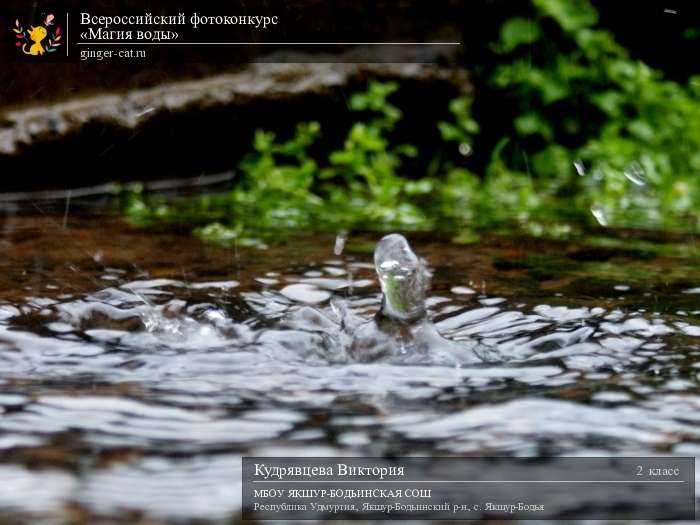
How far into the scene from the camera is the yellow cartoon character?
4508 mm

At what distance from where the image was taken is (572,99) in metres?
6.07

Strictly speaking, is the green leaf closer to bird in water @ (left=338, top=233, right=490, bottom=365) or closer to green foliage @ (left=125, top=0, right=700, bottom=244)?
green foliage @ (left=125, top=0, right=700, bottom=244)

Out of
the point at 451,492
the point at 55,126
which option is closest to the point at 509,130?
the point at 55,126

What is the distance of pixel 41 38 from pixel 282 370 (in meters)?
3.08

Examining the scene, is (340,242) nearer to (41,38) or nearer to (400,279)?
(400,279)

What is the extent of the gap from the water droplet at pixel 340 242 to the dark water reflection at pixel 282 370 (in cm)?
7

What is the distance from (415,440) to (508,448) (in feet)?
0.44

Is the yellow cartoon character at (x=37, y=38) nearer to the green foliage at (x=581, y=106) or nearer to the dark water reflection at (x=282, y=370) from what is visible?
the dark water reflection at (x=282, y=370)

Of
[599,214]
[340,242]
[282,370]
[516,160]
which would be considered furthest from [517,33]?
[282,370]

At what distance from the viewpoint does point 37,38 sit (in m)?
4.52

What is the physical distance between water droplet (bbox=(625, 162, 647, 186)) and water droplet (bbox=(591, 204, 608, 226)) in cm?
85

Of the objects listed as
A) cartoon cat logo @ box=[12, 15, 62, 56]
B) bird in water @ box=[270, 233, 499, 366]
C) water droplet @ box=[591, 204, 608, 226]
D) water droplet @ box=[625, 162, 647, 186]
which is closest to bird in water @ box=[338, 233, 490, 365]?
bird in water @ box=[270, 233, 499, 366]

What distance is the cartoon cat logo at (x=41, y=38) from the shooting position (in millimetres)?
4480

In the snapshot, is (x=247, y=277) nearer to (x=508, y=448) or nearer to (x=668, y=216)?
(x=508, y=448)
